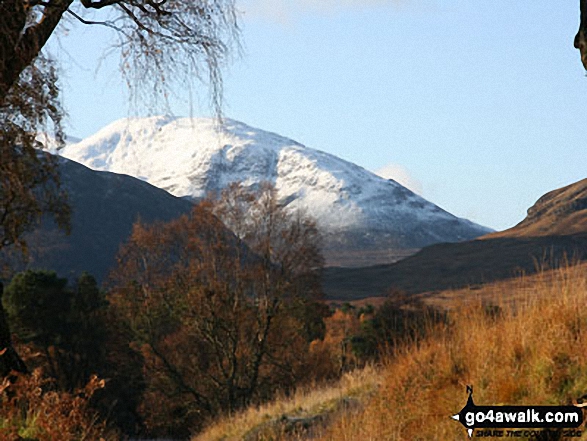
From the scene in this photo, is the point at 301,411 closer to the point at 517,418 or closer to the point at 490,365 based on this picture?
the point at 490,365

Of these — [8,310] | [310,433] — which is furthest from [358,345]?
[310,433]

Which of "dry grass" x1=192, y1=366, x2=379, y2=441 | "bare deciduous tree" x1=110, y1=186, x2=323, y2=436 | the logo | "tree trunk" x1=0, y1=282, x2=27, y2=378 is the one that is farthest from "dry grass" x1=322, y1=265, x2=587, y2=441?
"bare deciduous tree" x1=110, y1=186, x2=323, y2=436

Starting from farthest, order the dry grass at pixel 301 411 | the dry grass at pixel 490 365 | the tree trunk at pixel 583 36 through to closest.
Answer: the dry grass at pixel 301 411, the tree trunk at pixel 583 36, the dry grass at pixel 490 365

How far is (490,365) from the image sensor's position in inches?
294

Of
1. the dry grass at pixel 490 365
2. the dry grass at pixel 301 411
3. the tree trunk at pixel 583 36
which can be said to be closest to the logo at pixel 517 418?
the dry grass at pixel 490 365

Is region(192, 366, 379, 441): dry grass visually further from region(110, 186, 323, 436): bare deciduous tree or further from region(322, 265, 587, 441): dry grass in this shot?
region(110, 186, 323, 436): bare deciduous tree

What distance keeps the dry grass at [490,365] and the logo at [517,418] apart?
28 centimetres

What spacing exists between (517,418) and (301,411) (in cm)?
785

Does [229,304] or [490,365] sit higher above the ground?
[490,365]

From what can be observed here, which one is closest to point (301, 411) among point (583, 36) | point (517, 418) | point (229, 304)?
point (517, 418)

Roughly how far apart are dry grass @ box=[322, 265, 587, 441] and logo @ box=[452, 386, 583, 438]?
Result: 277mm

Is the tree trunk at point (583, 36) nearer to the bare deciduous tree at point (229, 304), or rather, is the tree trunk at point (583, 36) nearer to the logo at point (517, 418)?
the logo at point (517, 418)

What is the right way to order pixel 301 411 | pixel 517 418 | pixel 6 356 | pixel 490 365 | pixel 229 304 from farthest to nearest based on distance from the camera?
1. pixel 229 304
2. pixel 301 411
3. pixel 6 356
4. pixel 490 365
5. pixel 517 418

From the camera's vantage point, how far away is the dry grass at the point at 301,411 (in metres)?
12.3
